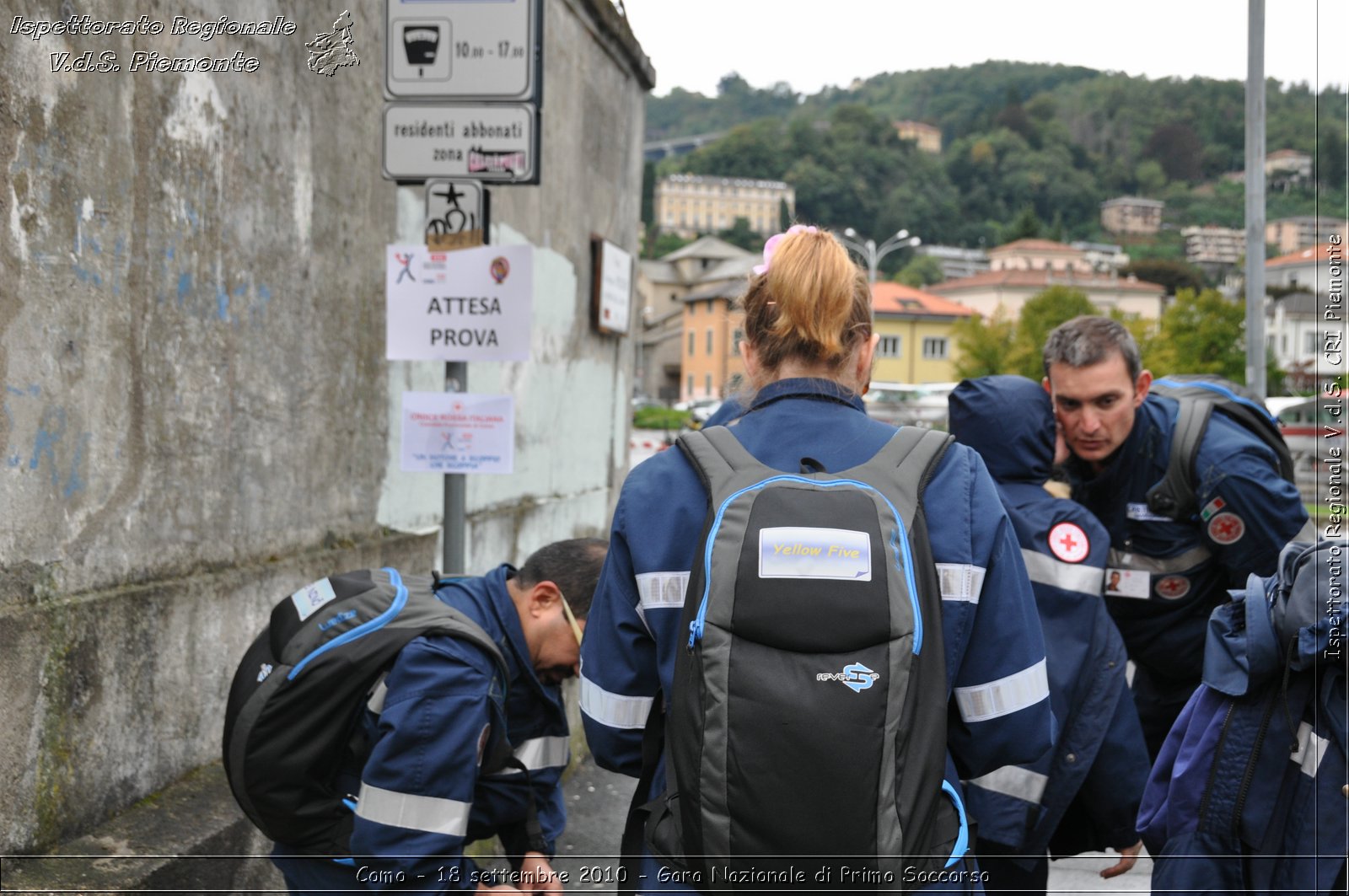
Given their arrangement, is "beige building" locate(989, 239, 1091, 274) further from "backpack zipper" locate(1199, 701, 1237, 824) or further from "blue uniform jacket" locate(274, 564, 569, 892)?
"blue uniform jacket" locate(274, 564, 569, 892)

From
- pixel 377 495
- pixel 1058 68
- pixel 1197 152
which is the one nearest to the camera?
pixel 377 495

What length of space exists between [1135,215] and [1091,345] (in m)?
161

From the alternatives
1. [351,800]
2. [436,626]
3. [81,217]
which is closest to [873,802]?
[436,626]

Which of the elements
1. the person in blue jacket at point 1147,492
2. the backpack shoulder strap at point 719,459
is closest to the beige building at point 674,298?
the person in blue jacket at point 1147,492

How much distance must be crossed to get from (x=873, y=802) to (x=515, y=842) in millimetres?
1441

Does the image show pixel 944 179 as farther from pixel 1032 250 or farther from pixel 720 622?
pixel 720 622

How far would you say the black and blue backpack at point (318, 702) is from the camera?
2549 mm

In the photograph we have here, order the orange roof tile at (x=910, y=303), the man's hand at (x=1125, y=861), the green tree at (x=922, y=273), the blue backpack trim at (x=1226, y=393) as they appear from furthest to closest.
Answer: the green tree at (x=922, y=273)
the orange roof tile at (x=910, y=303)
the blue backpack trim at (x=1226, y=393)
the man's hand at (x=1125, y=861)

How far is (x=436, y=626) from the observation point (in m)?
2.59

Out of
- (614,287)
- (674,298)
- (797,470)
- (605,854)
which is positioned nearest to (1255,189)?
(614,287)

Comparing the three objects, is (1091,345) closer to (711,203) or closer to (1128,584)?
(1128,584)

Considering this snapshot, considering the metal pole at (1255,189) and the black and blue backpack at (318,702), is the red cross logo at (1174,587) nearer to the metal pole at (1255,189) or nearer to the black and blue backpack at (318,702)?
the black and blue backpack at (318,702)

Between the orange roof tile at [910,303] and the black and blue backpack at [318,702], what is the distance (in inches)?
3205

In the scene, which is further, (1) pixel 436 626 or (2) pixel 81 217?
(2) pixel 81 217
